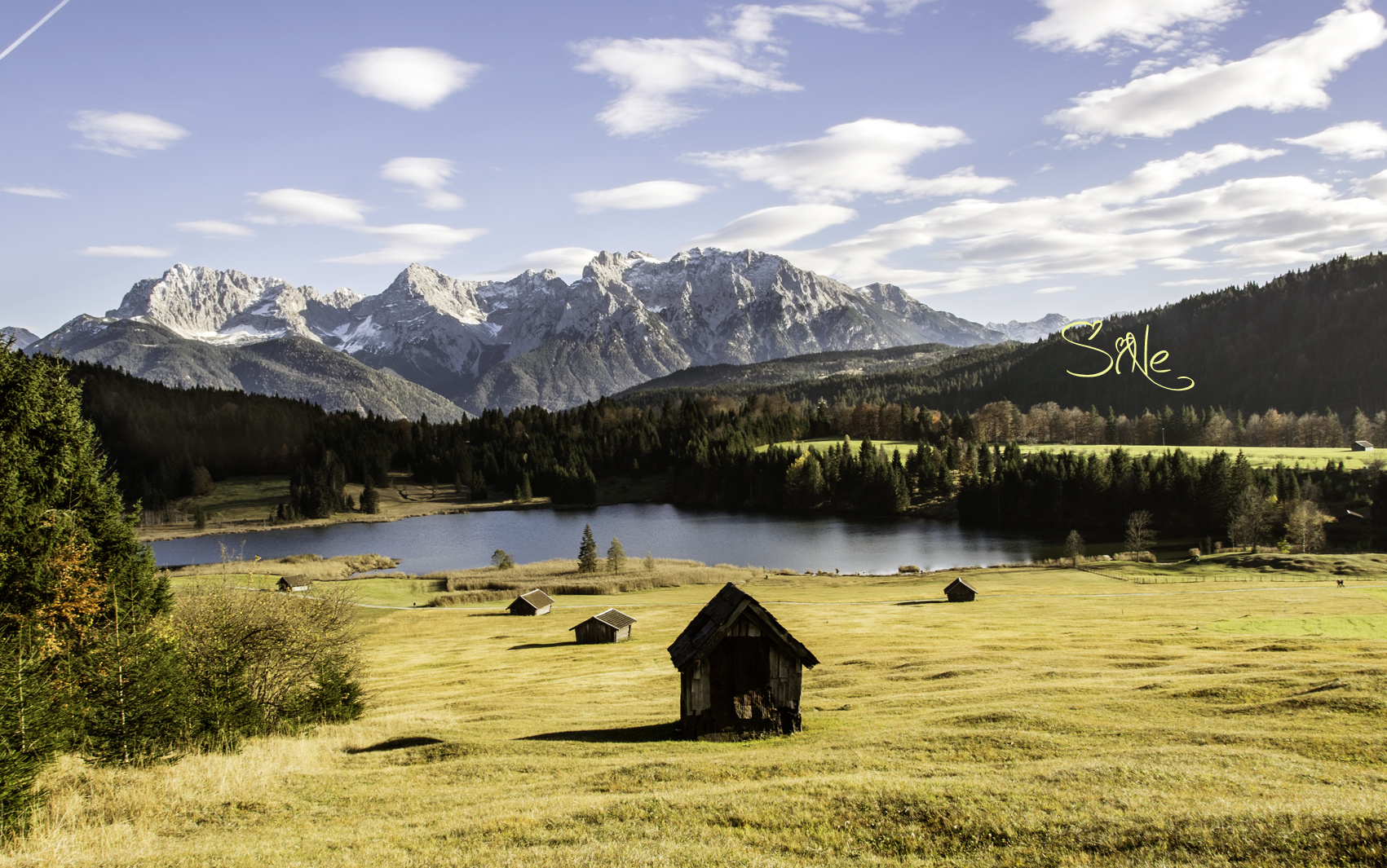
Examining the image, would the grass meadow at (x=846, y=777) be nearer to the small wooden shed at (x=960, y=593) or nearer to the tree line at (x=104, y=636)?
the tree line at (x=104, y=636)

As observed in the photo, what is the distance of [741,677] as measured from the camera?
81.7 ft

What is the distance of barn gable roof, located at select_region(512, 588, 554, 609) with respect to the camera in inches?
2753

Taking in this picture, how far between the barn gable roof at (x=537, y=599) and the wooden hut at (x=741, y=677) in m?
47.4

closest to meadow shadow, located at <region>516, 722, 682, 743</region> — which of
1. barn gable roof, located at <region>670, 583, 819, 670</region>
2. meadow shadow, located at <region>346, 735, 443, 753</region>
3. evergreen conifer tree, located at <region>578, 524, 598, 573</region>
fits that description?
barn gable roof, located at <region>670, 583, 819, 670</region>

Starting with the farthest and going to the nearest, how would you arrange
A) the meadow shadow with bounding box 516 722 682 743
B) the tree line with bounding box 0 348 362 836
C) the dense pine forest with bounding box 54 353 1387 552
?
the dense pine forest with bounding box 54 353 1387 552 < the meadow shadow with bounding box 516 722 682 743 < the tree line with bounding box 0 348 362 836

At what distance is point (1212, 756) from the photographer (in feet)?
57.7

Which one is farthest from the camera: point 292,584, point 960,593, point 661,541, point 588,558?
point 661,541

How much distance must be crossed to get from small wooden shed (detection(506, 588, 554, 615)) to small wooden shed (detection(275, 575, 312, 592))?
1953 centimetres

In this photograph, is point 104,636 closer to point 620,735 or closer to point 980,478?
point 620,735

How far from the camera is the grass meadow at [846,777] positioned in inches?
Answer: 531

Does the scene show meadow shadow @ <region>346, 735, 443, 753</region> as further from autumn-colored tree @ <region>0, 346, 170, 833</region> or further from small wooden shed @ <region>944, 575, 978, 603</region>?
small wooden shed @ <region>944, 575, 978, 603</region>

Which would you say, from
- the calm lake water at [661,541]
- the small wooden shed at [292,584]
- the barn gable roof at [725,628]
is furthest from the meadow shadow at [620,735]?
the calm lake water at [661,541]

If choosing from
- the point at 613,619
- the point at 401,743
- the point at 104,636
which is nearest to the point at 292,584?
the point at 613,619

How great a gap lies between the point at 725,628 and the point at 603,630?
32.2m
